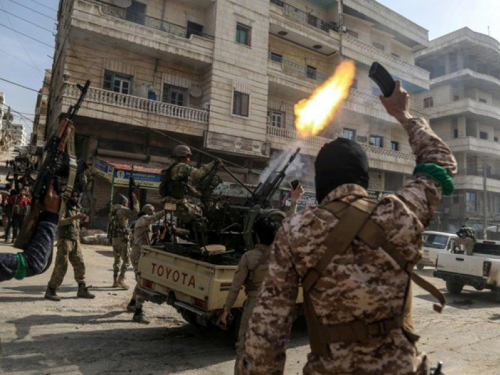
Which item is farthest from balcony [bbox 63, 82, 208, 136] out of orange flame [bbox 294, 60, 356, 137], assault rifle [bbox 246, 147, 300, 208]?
assault rifle [bbox 246, 147, 300, 208]

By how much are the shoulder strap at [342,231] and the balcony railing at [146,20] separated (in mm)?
16621

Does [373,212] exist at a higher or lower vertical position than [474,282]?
higher

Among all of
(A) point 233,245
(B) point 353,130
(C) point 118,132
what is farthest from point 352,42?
(A) point 233,245

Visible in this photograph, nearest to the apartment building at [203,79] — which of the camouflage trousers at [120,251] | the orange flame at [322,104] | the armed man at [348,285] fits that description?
the orange flame at [322,104]

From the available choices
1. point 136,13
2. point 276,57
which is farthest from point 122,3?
point 276,57

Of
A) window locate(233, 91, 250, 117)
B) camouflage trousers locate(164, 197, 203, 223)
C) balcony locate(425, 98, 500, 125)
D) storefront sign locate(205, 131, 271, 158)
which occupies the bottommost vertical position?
camouflage trousers locate(164, 197, 203, 223)

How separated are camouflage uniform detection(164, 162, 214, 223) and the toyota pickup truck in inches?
21.1

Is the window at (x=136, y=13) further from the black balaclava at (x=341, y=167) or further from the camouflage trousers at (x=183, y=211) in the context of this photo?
the black balaclava at (x=341, y=167)

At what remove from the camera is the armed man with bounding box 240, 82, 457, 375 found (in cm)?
144

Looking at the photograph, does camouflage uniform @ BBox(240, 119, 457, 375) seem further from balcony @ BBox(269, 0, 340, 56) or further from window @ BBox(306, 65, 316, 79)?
window @ BBox(306, 65, 316, 79)

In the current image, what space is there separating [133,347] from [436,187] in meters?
4.37

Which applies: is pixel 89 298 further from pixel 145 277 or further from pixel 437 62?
pixel 437 62

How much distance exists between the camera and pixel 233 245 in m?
6.13

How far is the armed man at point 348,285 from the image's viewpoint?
4.73 ft
